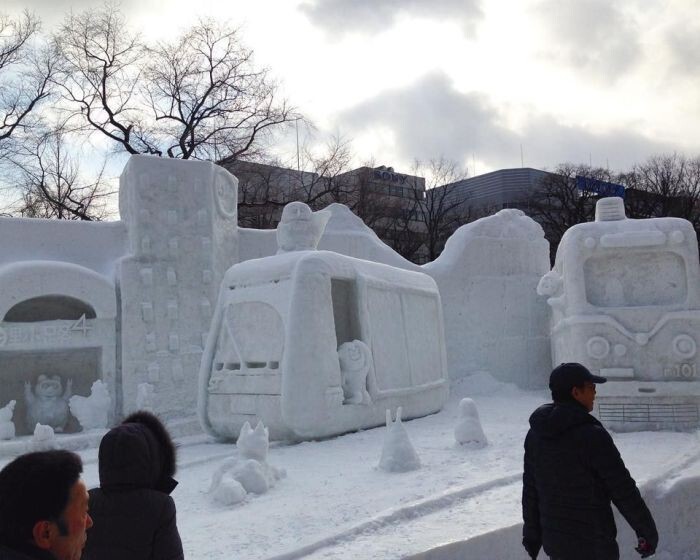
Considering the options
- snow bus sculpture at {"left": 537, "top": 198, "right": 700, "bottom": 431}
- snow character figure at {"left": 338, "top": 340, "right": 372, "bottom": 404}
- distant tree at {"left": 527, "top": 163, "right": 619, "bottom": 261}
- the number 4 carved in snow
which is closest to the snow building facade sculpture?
the number 4 carved in snow

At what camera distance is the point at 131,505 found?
94.1 inches

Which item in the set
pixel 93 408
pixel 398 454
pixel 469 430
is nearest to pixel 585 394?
pixel 398 454

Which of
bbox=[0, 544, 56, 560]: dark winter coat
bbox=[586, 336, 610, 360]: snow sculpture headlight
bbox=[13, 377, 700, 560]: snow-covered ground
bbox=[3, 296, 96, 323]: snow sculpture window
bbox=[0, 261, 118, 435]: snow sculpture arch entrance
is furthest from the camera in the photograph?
bbox=[3, 296, 96, 323]: snow sculpture window

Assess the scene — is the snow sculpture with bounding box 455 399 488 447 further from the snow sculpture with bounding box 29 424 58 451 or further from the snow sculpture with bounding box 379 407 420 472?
the snow sculpture with bounding box 29 424 58 451

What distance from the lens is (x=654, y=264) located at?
815cm

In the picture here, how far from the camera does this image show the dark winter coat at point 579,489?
2.96m

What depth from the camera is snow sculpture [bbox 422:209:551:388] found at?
1305cm

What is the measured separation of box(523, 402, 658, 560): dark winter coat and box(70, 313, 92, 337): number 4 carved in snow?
8.67 meters

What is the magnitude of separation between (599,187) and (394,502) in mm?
26518

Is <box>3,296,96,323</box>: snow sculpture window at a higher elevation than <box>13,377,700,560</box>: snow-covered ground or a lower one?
higher

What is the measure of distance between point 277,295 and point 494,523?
4.12 metres

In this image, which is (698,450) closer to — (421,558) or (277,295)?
(421,558)

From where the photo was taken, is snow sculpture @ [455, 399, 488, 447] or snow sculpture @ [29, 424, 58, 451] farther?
snow sculpture @ [29, 424, 58, 451]

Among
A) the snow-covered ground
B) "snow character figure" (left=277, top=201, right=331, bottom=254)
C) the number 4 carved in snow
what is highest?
"snow character figure" (left=277, top=201, right=331, bottom=254)
